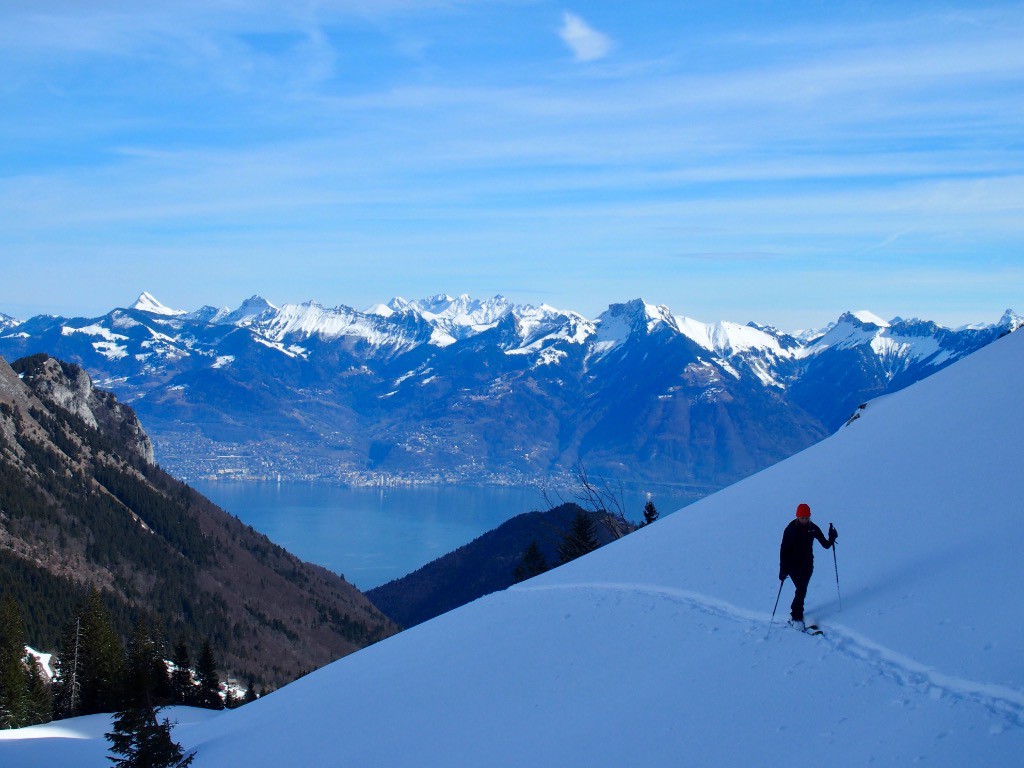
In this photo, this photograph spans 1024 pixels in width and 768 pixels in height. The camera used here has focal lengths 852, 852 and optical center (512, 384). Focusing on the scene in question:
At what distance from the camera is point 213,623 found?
119m

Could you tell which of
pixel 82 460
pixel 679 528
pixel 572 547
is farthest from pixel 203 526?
pixel 679 528

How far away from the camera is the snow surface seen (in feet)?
32.1

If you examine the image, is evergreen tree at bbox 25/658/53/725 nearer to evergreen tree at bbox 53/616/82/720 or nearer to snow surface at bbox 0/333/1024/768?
→ evergreen tree at bbox 53/616/82/720

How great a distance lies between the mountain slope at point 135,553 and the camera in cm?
10850

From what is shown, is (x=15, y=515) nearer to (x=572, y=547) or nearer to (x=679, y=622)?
(x=572, y=547)

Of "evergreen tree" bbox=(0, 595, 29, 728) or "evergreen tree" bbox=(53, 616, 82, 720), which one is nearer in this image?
"evergreen tree" bbox=(0, 595, 29, 728)

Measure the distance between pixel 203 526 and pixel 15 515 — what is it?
4257 cm

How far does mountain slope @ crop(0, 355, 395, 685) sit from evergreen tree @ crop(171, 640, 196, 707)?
4421cm

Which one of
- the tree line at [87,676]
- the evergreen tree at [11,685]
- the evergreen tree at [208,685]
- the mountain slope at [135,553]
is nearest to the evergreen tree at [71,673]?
the tree line at [87,676]

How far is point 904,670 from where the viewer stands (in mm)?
10312

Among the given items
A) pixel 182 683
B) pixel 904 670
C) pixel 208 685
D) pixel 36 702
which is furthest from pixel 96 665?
pixel 904 670

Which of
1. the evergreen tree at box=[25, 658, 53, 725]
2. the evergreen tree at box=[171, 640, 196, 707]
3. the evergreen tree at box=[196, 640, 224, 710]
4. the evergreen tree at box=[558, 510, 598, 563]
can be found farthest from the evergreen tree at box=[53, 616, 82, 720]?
the evergreen tree at box=[558, 510, 598, 563]

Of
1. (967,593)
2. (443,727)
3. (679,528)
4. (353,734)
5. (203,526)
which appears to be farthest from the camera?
(203,526)

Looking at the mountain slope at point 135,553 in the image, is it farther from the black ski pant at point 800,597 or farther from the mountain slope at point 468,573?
the black ski pant at point 800,597
